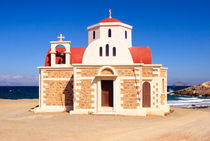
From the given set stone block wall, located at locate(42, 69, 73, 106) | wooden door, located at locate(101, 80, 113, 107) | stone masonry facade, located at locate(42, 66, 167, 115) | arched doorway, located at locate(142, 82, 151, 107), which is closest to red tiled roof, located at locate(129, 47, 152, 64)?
stone masonry facade, located at locate(42, 66, 167, 115)

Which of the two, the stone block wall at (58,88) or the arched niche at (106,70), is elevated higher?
the arched niche at (106,70)

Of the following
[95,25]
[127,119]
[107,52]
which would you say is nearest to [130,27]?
[95,25]

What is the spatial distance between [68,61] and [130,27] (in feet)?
24.6

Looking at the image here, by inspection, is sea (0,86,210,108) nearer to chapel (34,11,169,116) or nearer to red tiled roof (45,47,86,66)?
chapel (34,11,169,116)

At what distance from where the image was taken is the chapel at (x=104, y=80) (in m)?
17.1

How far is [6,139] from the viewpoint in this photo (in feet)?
34.1

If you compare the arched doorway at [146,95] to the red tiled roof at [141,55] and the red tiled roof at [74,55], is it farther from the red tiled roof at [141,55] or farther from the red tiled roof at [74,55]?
the red tiled roof at [74,55]

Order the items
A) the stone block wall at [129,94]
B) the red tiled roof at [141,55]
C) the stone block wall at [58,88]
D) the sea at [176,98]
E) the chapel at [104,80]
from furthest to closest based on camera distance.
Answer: the sea at [176,98] → the red tiled roof at [141,55] → the stone block wall at [58,88] → the chapel at [104,80] → the stone block wall at [129,94]

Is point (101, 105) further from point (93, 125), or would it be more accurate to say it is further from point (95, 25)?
point (95, 25)

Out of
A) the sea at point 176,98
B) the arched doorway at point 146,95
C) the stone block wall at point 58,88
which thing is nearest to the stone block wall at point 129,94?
the arched doorway at point 146,95

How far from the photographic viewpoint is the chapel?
1714cm

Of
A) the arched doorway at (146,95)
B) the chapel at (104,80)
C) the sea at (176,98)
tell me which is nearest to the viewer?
the chapel at (104,80)

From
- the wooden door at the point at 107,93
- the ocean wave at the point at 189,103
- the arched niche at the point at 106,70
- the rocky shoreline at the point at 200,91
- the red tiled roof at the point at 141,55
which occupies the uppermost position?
the red tiled roof at the point at 141,55

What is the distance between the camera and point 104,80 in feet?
59.0
